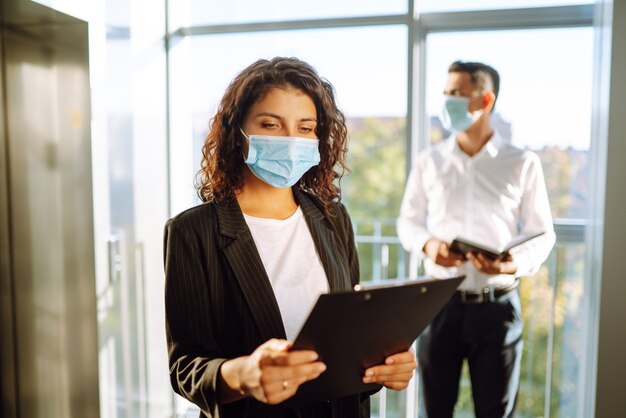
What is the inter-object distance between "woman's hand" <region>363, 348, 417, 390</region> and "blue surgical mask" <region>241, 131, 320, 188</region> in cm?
46

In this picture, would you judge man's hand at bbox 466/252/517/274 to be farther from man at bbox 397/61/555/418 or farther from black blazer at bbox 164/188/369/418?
black blazer at bbox 164/188/369/418

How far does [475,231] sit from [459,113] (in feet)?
1.61

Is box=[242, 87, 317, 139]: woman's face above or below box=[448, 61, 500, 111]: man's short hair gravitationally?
below

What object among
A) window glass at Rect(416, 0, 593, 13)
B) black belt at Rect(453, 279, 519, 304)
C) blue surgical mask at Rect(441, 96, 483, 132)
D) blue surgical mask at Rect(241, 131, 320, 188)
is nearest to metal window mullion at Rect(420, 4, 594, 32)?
window glass at Rect(416, 0, 593, 13)

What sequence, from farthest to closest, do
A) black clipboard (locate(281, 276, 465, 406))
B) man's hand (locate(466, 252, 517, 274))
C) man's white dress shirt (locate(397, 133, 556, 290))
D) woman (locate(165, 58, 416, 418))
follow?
man's white dress shirt (locate(397, 133, 556, 290)) → man's hand (locate(466, 252, 517, 274)) → woman (locate(165, 58, 416, 418)) → black clipboard (locate(281, 276, 465, 406))

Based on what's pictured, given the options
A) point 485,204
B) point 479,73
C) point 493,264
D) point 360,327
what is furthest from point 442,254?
point 360,327

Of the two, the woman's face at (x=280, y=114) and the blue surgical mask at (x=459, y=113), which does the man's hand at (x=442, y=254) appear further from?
the woman's face at (x=280, y=114)

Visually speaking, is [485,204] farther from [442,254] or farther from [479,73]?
[479,73]

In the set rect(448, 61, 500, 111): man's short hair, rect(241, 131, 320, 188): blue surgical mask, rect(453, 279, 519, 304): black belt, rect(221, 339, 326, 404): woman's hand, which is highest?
rect(448, 61, 500, 111): man's short hair

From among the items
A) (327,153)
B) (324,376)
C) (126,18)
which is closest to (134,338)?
(126,18)

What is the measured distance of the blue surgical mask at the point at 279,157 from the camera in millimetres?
Answer: 1198

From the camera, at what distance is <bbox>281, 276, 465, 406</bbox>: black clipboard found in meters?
0.88

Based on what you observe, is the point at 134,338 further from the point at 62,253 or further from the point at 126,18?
the point at 126,18

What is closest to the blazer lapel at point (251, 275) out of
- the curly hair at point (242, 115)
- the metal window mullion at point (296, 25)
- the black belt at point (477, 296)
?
the curly hair at point (242, 115)
